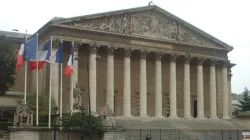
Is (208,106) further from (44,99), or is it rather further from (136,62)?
(44,99)

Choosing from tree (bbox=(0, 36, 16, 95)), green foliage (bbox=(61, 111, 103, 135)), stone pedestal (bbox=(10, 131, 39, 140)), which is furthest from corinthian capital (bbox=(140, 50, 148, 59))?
stone pedestal (bbox=(10, 131, 39, 140))

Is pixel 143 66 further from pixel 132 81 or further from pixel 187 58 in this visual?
pixel 187 58

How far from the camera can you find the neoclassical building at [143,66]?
5397 cm

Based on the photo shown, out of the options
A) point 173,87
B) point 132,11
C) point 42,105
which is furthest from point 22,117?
point 173,87

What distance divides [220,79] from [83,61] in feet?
78.3

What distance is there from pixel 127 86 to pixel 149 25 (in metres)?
9.86

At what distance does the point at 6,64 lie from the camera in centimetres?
5153

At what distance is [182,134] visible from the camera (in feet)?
153

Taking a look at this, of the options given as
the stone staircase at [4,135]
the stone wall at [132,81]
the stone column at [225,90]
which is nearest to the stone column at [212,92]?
the stone wall at [132,81]

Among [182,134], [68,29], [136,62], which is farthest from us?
[136,62]

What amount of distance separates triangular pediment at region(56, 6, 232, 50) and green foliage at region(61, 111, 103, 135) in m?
20.4

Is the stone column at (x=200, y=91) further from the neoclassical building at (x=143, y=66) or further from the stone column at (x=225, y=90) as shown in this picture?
the stone column at (x=225, y=90)

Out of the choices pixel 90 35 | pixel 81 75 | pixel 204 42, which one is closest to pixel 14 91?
pixel 81 75

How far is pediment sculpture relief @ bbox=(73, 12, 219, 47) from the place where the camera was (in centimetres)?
5569
